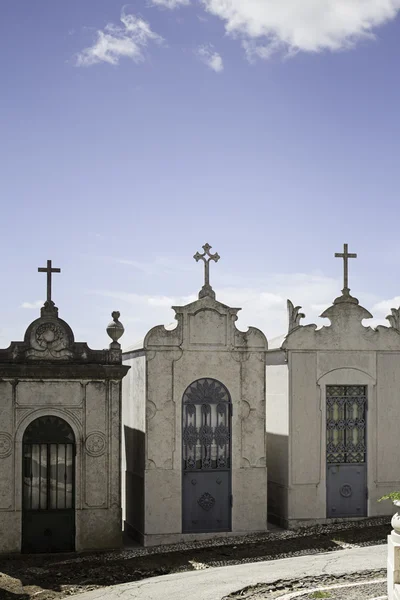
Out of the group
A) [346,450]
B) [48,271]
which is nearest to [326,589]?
[346,450]

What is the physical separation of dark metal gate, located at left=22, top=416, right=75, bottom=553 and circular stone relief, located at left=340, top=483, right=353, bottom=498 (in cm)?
562

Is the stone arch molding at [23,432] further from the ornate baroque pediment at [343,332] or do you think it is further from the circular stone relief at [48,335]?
the ornate baroque pediment at [343,332]

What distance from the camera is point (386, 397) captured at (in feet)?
56.9

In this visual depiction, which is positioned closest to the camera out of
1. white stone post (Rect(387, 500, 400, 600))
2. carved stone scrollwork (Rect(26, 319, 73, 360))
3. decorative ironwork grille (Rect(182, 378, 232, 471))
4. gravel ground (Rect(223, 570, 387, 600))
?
white stone post (Rect(387, 500, 400, 600))

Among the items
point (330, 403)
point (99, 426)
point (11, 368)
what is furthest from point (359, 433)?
point (11, 368)

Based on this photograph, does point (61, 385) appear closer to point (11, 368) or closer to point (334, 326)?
point (11, 368)

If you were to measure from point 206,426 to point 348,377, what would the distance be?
10.6ft

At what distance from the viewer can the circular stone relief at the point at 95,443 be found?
1531 cm

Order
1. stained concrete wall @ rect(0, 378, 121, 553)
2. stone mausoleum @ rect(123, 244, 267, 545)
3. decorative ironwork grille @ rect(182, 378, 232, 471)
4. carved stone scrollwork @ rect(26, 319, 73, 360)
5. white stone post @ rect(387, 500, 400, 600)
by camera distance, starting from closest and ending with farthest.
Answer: white stone post @ rect(387, 500, 400, 600) < stained concrete wall @ rect(0, 378, 121, 553) < carved stone scrollwork @ rect(26, 319, 73, 360) < stone mausoleum @ rect(123, 244, 267, 545) < decorative ironwork grille @ rect(182, 378, 232, 471)

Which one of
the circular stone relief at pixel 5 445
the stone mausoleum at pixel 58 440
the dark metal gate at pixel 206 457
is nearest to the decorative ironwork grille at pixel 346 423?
the dark metal gate at pixel 206 457

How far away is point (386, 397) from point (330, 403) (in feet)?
4.03

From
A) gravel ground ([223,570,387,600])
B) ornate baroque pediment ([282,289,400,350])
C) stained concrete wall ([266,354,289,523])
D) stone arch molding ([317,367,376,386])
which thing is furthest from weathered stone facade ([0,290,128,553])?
stone arch molding ([317,367,376,386])

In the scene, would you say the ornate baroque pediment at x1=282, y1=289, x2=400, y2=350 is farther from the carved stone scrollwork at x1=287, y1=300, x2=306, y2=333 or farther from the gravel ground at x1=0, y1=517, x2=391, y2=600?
the gravel ground at x1=0, y1=517, x2=391, y2=600

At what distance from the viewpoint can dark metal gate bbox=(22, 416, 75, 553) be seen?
1502cm
